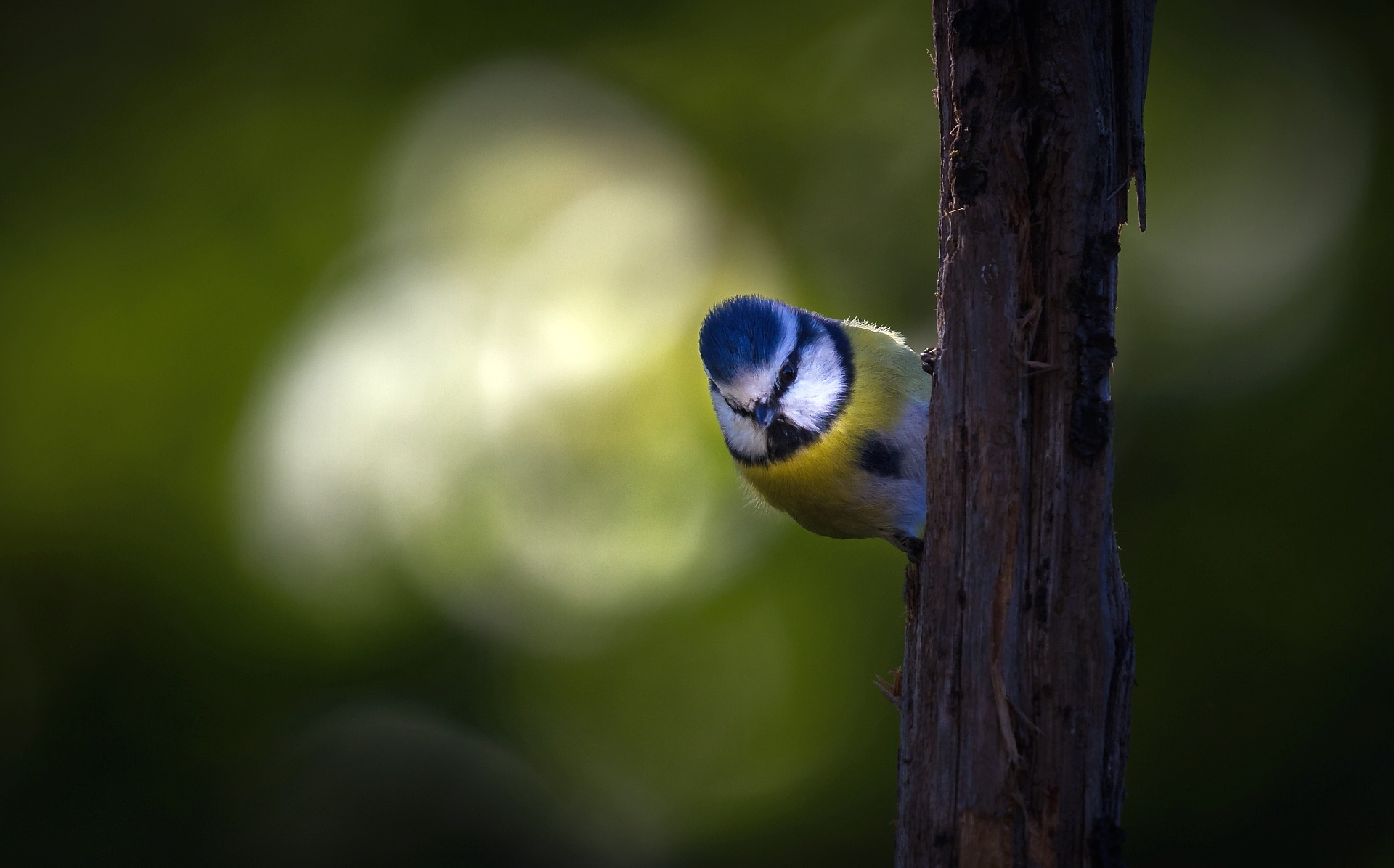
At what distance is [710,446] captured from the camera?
1938 millimetres

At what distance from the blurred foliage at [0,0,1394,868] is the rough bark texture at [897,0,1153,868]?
1072 millimetres

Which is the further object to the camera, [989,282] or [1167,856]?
[1167,856]

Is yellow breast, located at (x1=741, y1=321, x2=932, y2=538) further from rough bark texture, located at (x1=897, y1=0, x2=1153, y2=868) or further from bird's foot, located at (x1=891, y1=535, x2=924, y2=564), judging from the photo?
rough bark texture, located at (x1=897, y1=0, x2=1153, y2=868)

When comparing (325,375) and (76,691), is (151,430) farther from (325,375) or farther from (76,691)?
(76,691)

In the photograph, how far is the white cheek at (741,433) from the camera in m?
1.29

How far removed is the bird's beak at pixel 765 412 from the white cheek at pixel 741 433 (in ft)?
0.14

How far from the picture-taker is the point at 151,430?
5.99ft

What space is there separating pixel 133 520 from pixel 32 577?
0.24m

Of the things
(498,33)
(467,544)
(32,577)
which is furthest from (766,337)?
(32,577)

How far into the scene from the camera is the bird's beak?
3.97 feet

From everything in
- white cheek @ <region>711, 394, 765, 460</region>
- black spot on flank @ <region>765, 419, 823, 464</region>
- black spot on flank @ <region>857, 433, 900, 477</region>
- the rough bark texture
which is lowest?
the rough bark texture

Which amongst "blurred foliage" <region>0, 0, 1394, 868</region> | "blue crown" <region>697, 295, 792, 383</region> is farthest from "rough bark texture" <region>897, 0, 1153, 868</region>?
"blurred foliage" <region>0, 0, 1394, 868</region>

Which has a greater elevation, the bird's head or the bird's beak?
the bird's head

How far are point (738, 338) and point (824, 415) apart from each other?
0.58ft
